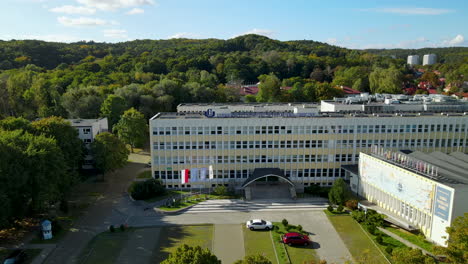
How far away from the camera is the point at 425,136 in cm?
5397

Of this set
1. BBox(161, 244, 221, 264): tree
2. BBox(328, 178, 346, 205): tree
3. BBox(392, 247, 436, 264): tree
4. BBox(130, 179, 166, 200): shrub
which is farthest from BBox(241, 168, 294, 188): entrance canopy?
BBox(161, 244, 221, 264): tree

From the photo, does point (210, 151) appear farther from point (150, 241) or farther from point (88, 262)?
point (88, 262)

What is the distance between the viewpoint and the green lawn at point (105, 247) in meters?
34.4

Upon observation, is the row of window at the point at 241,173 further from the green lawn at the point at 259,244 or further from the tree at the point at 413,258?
the tree at the point at 413,258

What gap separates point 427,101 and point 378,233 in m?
45.5

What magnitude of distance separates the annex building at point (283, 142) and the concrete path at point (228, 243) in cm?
1158

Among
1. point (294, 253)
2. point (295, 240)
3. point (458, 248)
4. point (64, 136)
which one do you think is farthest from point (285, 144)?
point (64, 136)

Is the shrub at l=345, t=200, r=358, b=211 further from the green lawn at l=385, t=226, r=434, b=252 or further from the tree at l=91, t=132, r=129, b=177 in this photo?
the tree at l=91, t=132, r=129, b=177

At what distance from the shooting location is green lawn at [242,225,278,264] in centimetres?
3512

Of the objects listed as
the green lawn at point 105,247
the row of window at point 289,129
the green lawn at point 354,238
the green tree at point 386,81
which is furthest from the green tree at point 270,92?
the green lawn at point 105,247

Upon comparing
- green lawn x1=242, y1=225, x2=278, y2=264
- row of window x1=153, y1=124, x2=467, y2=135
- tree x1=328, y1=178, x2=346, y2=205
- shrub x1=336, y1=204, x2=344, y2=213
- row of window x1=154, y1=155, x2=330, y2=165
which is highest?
row of window x1=153, y1=124, x2=467, y2=135

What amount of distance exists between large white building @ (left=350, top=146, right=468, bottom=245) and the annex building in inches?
184

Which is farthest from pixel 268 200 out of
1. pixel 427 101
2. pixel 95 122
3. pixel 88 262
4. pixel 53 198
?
pixel 427 101

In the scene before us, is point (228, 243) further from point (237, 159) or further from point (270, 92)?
point (270, 92)
